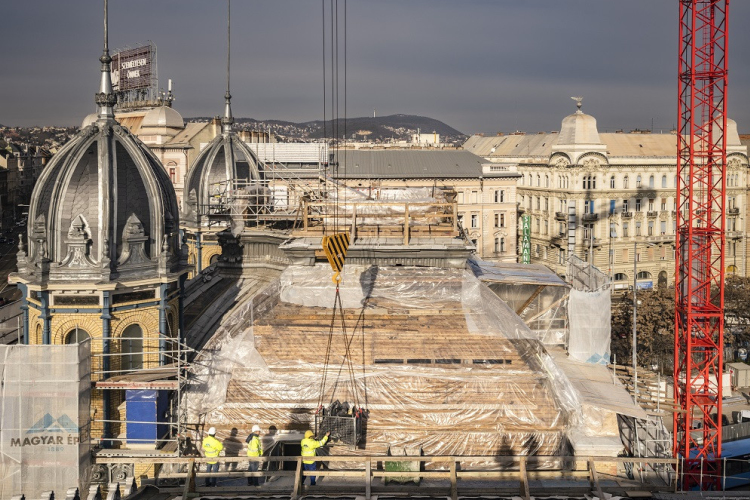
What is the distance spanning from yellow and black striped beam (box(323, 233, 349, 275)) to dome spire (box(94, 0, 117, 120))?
8096 millimetres

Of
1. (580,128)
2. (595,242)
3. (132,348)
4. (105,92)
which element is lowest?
(132,348)

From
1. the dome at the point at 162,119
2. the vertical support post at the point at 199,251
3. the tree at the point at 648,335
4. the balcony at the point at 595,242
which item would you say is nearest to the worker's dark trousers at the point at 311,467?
the vertical support post at the point at 199,251

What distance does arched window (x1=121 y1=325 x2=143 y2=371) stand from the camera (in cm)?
2827

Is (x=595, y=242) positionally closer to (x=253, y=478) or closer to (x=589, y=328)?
(x=589, y=328)

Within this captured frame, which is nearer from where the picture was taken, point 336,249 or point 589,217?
point 336,249

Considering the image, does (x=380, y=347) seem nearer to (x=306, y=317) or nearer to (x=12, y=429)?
(x=306, y=317)

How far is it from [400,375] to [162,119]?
88.3 m

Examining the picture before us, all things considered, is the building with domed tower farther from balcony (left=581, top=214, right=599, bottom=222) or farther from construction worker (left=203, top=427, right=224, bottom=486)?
balcony (left=581, top=214, right=599, bottom=222)

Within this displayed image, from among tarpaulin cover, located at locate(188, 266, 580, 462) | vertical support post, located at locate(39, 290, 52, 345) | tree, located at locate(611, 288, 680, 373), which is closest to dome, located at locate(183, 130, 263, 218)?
tarpaulin cover, located at locate(188, 266, 580, 462)

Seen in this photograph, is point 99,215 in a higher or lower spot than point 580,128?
lower

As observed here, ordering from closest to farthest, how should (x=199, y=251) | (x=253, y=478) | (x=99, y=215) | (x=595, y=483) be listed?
1. (x=595, y=483)
2. (x=253, y=478)
3. (x=99, y=215)
4. (x=199, y=251)

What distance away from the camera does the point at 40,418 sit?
2375cm

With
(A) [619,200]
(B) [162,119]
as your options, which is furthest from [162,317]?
(B) [162,119]

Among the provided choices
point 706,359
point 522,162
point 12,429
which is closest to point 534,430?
point 12,429
